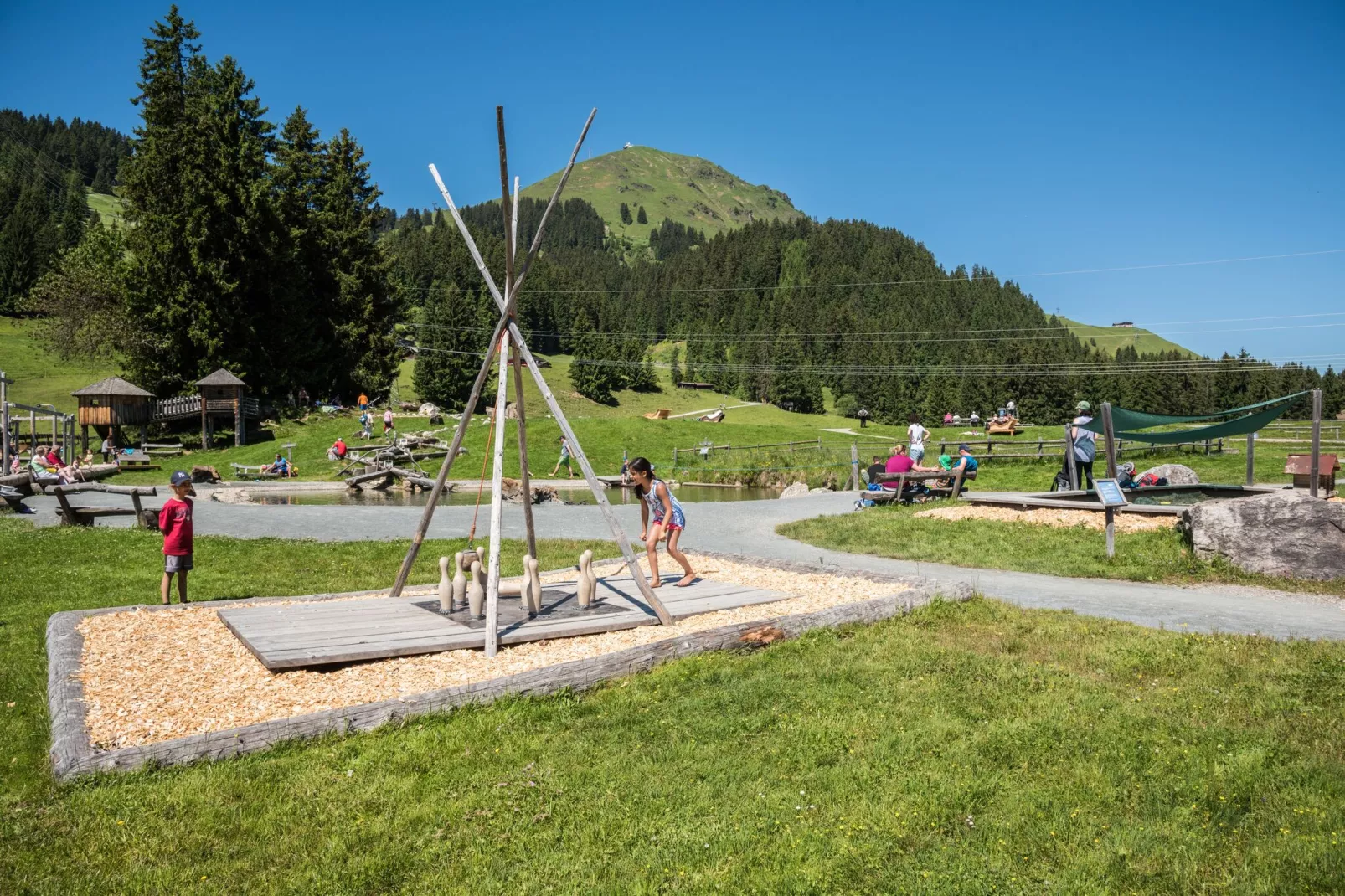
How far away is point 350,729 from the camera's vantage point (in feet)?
20.9

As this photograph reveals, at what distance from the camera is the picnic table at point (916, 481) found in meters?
20.4

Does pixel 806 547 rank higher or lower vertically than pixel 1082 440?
lower

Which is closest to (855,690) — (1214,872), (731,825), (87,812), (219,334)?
(731,825)

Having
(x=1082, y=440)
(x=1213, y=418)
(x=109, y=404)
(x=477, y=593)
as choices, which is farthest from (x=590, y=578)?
(x=109, y=404)

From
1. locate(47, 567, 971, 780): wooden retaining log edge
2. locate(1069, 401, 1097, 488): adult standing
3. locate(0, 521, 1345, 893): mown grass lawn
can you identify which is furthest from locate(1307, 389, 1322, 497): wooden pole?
locate(47, 567, 971, 780): wooden retaining log edge

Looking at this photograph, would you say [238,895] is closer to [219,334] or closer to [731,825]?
[731,825]

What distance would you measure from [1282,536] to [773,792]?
421 inches

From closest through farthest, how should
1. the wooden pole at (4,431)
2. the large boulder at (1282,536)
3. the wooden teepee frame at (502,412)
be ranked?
1. the wooden teepee frame at (502,412)
2. the large boulder at (1282,536)
3. the wooden pole at (4,431)

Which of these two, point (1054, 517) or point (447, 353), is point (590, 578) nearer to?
point (1054, 517)

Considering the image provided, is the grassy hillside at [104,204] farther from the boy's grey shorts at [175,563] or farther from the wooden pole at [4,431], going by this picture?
the boy's grey shorts at [175,563]

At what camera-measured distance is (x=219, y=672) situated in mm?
7586

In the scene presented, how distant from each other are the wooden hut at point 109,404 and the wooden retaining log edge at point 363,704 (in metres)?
37.4

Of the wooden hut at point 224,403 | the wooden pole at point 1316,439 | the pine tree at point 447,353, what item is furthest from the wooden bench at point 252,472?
the wooden pole at point 1316,439

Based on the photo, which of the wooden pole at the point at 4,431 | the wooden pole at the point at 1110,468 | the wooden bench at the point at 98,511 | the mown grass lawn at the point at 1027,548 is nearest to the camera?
the mown grass lawn at the point at 1027,548
